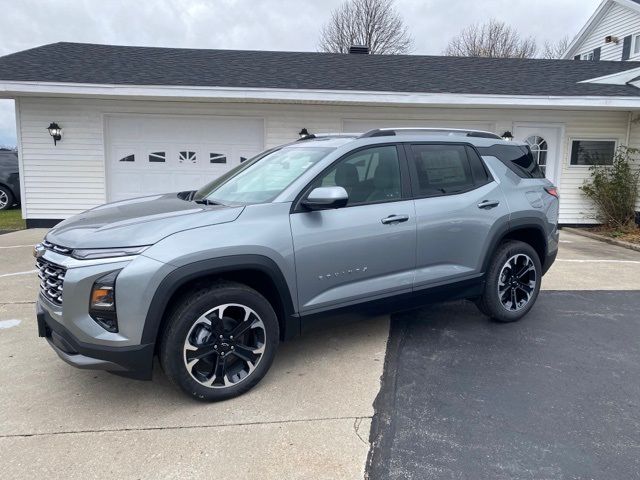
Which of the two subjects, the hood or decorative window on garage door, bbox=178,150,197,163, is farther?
decorative window on garage door, bbox=178,150,197,163

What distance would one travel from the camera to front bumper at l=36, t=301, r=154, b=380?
2.74 m

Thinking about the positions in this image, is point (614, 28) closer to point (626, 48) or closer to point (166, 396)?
point (626, 48)

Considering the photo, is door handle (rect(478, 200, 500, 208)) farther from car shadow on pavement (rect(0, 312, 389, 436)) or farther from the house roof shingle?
the house roof shingle

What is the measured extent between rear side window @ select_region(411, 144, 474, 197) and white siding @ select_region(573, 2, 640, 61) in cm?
1777

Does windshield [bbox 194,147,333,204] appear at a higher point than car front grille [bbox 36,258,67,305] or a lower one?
higher

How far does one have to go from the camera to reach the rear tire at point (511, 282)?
172 inches

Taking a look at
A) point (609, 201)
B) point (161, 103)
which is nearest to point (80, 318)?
point (161, 103)

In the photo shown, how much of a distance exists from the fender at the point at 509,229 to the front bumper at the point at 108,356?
2927 mm

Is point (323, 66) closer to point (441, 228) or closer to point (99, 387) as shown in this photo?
point (441, 228)

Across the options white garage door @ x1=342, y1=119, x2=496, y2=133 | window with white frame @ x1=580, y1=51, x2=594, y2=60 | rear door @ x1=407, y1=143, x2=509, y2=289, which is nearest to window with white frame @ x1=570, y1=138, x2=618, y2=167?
white garage door @ x1=342, y1=119, x2=496, y2=133

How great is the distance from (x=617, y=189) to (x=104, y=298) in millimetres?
11000

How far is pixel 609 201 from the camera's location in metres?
10.5

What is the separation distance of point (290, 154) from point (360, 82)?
7059 millimetres

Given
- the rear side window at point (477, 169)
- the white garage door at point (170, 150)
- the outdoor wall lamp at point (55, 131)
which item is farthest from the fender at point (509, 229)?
the outdoor wall lamp at point (55, 131)
